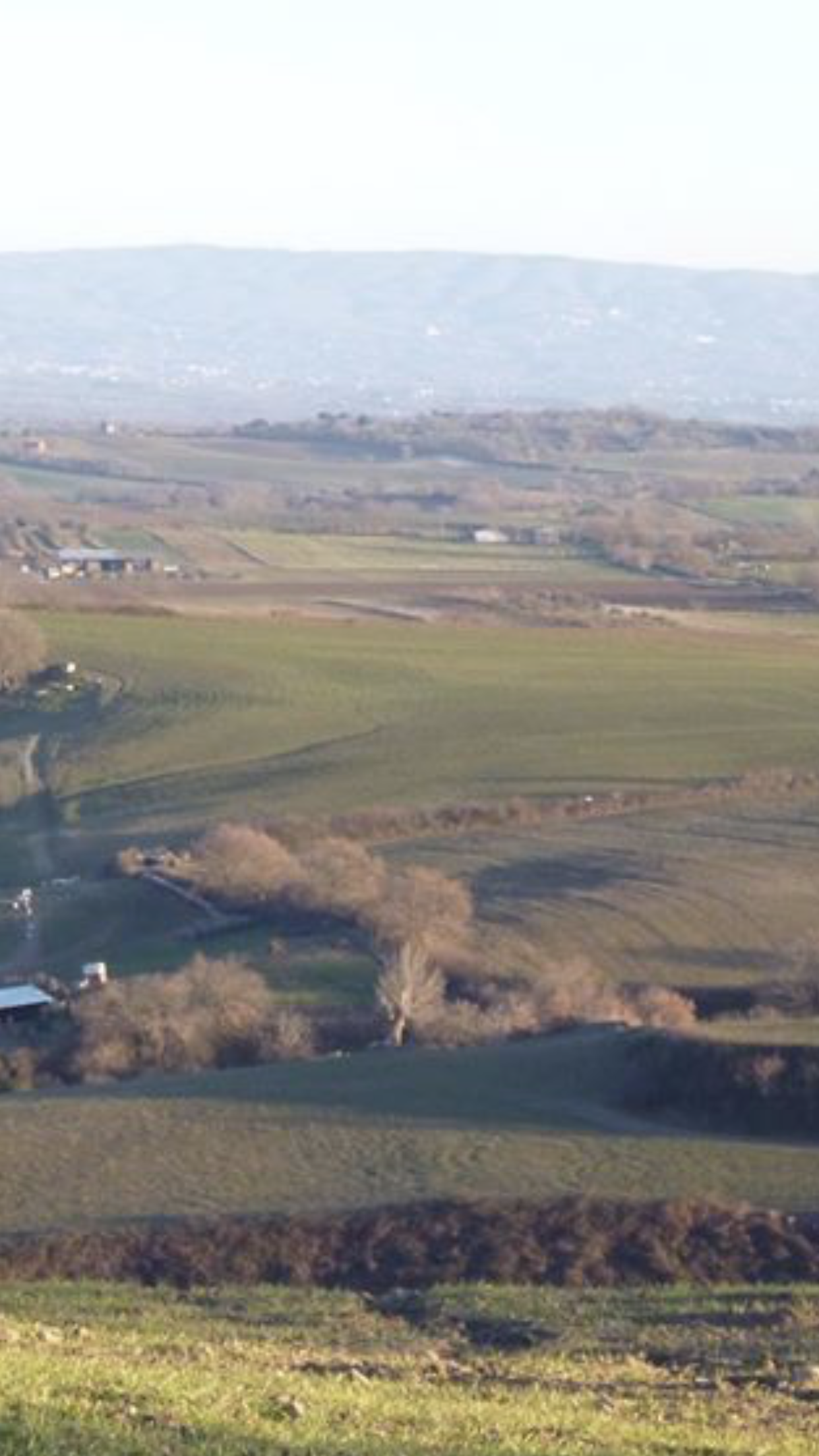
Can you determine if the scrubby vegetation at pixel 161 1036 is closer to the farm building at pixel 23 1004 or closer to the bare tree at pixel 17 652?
the farm building at pixel 23 1004

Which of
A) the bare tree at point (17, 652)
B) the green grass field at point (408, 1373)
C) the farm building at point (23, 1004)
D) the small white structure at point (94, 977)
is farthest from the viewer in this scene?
the bare tree at point (17, 652)

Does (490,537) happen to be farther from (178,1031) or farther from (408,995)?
(178,1031)

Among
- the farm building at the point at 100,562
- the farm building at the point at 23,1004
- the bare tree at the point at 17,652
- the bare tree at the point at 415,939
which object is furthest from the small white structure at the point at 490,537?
the farm building at the point at 23,1004

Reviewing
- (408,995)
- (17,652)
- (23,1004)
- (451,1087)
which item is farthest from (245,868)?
(17,652)

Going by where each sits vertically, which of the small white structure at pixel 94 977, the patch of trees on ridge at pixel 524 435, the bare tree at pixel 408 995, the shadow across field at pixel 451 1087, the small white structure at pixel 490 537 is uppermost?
the patch of trees on ridge at pixel 524 435

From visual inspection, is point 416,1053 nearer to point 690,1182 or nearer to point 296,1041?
point 296,1041

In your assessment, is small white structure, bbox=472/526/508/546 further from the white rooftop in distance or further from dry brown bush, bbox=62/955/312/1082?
dry brown bush, bbox=62/955/312/1082
